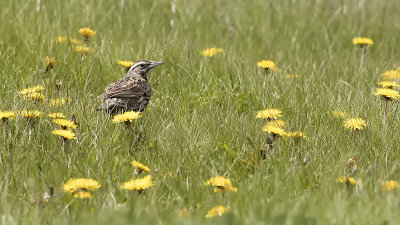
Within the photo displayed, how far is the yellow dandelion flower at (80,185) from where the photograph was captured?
128 inches

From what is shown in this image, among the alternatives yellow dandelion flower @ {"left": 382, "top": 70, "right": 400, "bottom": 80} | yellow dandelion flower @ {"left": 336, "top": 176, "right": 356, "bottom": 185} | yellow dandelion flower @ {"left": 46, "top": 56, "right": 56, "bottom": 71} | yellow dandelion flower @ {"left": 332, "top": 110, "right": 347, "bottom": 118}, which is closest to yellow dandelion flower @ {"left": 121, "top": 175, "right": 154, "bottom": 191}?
yellow dandelion flower @ {"left": 336, "top": 176, "right": 356, "bottom": 185}

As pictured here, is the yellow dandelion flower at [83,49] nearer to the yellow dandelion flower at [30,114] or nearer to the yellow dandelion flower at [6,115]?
the yellow dandelion flower at [30,114]

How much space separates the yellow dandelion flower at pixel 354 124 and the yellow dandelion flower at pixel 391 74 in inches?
67.0

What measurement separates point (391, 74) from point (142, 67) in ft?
7.75

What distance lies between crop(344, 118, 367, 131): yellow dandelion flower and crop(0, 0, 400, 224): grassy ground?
8 centimetres

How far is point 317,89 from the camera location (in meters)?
5.18

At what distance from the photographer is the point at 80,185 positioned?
325 cm

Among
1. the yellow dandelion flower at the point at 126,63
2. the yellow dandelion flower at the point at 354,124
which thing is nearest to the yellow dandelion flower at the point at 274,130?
the yellow dandelion flower at the point at 354,124

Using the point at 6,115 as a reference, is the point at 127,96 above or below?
below

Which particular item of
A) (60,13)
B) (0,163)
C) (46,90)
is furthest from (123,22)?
(0,163)

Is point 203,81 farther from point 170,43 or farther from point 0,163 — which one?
point 0,163

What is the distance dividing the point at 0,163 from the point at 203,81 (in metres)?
2.16

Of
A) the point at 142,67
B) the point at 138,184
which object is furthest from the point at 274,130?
the point at 142,67

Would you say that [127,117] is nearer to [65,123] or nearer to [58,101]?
[65,123]
